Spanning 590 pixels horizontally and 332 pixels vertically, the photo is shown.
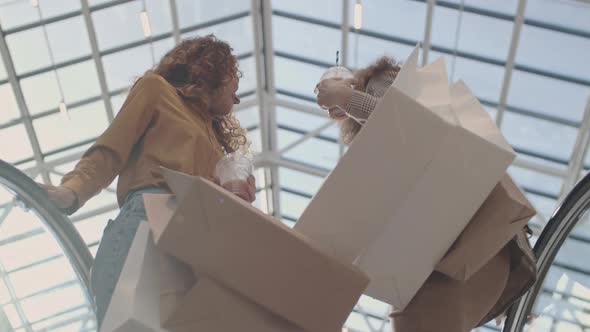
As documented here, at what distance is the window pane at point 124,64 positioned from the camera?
48.3 ft

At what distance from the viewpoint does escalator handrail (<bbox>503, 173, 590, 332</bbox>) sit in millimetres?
3580

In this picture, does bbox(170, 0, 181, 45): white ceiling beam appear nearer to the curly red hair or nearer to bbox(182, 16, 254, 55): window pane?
bbox(182, 16, 254, 55): window pane

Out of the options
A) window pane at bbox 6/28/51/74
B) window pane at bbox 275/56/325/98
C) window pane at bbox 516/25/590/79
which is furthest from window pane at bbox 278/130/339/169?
window pane at bbox 6/28/51/74

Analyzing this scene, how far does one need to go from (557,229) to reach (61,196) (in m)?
1.85

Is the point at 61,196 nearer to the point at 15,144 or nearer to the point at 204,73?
the point at 204,73

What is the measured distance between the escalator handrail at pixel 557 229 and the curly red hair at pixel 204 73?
4.11ft

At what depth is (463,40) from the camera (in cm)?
1410

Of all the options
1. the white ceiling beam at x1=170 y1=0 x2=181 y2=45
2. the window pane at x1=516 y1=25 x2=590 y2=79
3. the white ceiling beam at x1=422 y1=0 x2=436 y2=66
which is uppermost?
the window pane at x1=516 y1=25 x2=590 y2=79

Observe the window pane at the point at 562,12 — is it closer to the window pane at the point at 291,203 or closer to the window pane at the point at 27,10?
the window pane at the point at 291,203

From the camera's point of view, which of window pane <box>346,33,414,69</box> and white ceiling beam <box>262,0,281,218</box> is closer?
window pane <box>346,33,414,69</box>

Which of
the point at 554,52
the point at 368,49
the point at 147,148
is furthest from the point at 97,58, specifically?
the point at 147,148

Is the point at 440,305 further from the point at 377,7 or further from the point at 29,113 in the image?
the point at 29,113

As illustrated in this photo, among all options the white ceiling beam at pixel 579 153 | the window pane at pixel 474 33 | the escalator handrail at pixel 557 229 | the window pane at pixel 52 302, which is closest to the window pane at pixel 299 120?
the window pane at pixel 474 33

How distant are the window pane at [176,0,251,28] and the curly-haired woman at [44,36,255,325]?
1126cm
